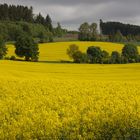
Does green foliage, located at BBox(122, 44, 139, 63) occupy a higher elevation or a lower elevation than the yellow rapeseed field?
lower

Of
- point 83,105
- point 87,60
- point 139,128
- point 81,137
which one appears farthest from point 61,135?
point 87,60

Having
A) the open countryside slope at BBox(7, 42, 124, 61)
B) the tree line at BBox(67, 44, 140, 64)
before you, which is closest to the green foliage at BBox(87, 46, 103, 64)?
the tree line at BBox(67, 44, 140, 64)

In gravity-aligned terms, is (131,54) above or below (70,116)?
below

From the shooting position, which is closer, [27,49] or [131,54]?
[27,49]

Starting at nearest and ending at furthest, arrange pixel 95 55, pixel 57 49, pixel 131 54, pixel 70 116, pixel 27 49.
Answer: pixel 70 116 < pixel 95 55 < pixel 27 49 < pixel 131 54 < pixel 57 49

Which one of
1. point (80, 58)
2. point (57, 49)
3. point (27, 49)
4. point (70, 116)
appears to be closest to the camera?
point (70, 116)

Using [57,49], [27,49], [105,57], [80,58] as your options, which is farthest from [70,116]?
[57,49]

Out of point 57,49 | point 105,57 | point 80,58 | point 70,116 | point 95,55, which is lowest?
point 57,49

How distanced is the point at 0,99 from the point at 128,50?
76.9 metres

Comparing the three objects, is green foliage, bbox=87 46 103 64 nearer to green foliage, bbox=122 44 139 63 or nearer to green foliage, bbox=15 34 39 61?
green foliage, bbox=122 44 139 63

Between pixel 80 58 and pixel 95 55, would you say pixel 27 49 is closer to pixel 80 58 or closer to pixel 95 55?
pixel 80 58

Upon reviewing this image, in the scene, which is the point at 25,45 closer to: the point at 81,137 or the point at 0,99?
the point at 0,99

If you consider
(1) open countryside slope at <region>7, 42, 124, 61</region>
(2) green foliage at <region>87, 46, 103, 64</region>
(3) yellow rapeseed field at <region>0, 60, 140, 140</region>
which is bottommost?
(1) open countryside slope at <region>7, 42, 124, 61</region>

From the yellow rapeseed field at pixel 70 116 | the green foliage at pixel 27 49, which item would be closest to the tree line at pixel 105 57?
the green foliage at pixel 27 49
